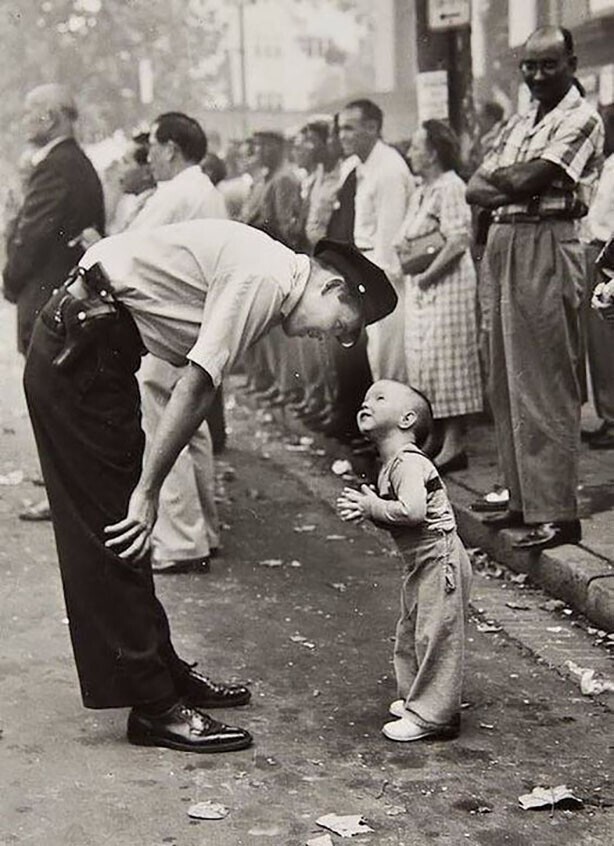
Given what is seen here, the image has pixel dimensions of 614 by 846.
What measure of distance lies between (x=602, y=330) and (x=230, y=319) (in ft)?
20.0

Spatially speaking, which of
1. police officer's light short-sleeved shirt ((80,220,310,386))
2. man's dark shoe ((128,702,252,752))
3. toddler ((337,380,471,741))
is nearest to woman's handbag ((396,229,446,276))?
toddler ((337,380,471,741))

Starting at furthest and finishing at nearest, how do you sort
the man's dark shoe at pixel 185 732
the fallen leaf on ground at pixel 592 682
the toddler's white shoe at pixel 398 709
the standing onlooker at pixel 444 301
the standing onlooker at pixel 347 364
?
1. the standing onlooker at pixel 347 364
2. the standing onlooker at pixel 444 301
3. the fallen leaf on ground at pixel 592 682
4. the toddler's white shoe at pixel 398 709
5. the man's dark shoe at pixel 185 732

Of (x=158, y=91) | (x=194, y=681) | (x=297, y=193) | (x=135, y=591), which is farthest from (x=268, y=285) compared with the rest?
(x=158, y=91)

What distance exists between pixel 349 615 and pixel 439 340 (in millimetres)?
2670

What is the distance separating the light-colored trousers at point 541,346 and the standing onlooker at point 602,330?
9.37 feet

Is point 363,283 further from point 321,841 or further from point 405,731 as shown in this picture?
point 321,841

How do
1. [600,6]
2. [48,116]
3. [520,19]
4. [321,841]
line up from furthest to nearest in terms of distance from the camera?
[520,19], [600,6], [48,116], [321,841]

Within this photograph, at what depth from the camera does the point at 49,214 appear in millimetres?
8383

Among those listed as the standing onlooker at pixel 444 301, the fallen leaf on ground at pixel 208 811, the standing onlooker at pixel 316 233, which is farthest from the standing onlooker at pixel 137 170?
the fallen leaf on ground at pixel 208 811

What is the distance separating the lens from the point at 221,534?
8156 millimetres

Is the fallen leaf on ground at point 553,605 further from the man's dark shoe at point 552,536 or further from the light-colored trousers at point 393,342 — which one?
the light-colored trousers at point 393,342

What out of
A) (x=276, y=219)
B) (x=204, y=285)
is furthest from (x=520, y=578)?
(x=276, y=219)

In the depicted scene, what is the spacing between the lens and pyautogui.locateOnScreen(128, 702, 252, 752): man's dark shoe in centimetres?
486

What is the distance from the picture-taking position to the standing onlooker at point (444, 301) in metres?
Answer: 8.54
